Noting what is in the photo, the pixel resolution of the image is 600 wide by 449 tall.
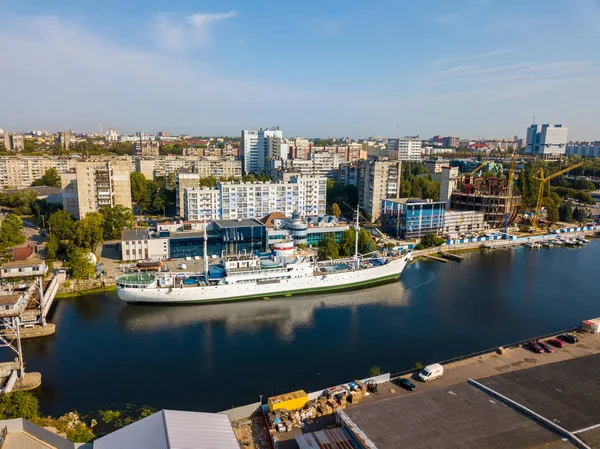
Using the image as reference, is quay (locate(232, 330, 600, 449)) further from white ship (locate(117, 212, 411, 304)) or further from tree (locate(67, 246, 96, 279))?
tree (locate(67, 246, 96, 279))

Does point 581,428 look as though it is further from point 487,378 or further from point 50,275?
point 50,275

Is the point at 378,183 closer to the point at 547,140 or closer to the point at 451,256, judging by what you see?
the point at 451,256

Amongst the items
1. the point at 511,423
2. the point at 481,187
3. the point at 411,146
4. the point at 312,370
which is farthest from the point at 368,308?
the point at 411,146

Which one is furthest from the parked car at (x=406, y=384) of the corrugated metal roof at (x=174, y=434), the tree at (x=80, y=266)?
the tree at (x=80, y=266)

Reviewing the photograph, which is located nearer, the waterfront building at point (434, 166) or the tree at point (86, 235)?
the tree at point (86, 235)

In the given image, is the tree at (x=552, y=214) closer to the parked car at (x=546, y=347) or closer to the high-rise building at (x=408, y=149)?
the parked car at (x=546, y=347)

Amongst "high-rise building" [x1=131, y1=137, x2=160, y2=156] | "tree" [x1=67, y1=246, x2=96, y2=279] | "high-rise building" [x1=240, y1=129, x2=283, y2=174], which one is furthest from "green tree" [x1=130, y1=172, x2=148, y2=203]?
"high-rise building" [x1=131, y1=137, x2=160, y2=156]
